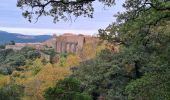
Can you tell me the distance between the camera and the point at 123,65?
1191 inches

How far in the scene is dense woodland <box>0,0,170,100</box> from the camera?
1439 cm

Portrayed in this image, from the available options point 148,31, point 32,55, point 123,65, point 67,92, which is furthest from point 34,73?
point 148,31

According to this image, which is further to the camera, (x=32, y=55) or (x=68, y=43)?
(x=68, y=43)

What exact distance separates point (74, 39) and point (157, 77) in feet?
350

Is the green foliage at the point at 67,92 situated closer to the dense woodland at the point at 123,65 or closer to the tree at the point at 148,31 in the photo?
the dense woodland at the point at 123,65

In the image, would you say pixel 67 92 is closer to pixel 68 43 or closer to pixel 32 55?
Answer: pixel 32 55

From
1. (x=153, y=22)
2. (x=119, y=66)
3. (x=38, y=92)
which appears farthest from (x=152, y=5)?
(x=38, y=92)

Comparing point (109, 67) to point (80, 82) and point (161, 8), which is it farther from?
point (161, 8)

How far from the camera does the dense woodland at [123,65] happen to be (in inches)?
566

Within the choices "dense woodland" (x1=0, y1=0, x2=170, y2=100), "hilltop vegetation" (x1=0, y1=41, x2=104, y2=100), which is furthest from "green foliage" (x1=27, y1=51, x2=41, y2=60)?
"dense woodland" (x1=0, y1=0, x2=170, y2=100)

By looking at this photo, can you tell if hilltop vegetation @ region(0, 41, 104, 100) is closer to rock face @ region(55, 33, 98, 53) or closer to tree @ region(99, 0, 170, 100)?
tree @ region(99, 0, 170, 100)

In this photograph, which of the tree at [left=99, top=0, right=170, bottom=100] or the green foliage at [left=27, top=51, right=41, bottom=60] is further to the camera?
the green foliage at [left=27, top=51, right=41, bottom=60]

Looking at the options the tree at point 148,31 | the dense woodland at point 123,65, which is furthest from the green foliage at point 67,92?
the tree at point 148,31

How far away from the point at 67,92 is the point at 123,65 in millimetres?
3641
